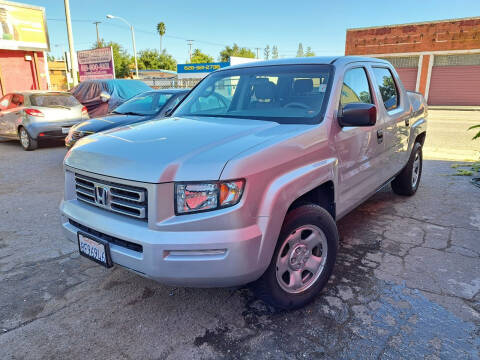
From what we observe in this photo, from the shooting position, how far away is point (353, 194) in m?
3.24

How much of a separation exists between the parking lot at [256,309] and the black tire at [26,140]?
5921 millimetres

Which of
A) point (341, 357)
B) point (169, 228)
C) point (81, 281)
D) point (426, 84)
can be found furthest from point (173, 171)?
point (426, 84)

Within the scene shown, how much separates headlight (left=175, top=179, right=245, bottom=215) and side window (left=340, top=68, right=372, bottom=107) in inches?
58.3

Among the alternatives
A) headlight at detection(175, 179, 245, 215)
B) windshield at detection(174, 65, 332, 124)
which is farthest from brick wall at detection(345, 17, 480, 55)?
headlight at detection(175, 179, 245, 215)

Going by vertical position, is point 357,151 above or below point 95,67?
below

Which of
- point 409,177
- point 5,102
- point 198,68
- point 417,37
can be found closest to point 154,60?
point 198,68

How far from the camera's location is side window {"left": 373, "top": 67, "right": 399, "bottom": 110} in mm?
3904

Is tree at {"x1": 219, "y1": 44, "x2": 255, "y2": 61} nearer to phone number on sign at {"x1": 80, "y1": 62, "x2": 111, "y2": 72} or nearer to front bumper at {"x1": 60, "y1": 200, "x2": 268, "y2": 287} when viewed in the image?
phone number on sign at {"x1": 80, "y1": 62, "x2": 111, "y2": 72}

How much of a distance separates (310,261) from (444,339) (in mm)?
964

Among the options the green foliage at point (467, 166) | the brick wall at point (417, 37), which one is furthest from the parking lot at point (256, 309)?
the brick wall at point (417, 37)

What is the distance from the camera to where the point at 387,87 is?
412 cm

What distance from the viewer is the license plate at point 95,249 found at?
2266 millimetres

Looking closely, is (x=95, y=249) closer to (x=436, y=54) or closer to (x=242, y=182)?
(x=242, y=182)

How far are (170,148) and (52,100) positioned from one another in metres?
8.50
